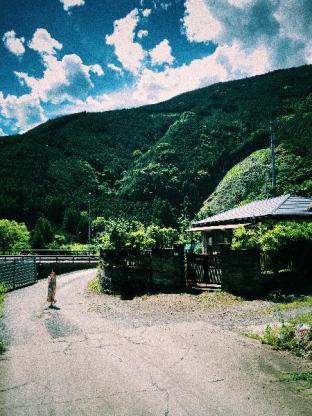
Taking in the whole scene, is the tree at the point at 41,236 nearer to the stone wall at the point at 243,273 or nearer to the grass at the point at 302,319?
the stone wall at the point at 243,273

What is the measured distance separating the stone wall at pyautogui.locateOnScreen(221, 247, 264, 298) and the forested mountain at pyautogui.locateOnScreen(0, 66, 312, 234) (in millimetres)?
49642

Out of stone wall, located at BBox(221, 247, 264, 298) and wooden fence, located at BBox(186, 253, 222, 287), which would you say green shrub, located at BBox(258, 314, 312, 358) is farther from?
wooden fence, located at BBox(186, 253, 222, 287)

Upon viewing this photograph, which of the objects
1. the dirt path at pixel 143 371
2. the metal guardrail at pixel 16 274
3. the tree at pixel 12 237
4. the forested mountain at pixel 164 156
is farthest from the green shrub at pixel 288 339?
the forested mountain at pixel 164 156

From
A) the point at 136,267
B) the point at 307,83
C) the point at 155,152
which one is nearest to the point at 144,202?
the point at 155,152

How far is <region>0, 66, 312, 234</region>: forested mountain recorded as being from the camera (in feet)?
258

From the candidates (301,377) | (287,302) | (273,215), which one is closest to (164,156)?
(273,215)

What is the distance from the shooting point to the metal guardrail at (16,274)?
2030 cm

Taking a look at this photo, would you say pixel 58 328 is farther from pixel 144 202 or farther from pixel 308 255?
pixel 144 202

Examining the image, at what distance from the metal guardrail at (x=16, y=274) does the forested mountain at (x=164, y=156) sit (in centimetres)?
4683

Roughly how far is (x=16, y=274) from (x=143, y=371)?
17948mm

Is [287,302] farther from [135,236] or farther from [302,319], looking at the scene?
[135,236]

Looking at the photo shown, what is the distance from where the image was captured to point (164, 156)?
359 feet

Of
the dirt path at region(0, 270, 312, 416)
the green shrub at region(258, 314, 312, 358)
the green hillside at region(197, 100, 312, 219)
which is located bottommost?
the dirt path at region(0, 270, 312, 416)

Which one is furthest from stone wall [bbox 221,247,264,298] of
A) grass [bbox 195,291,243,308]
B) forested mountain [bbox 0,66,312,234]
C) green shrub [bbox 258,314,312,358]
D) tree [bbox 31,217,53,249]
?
forested mountain [bbox 0,66,312,234]
